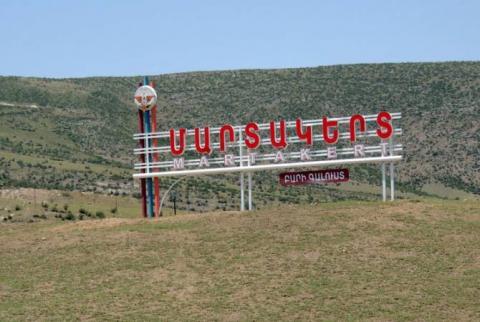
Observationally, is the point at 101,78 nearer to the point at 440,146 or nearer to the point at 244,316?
the point at 440,146

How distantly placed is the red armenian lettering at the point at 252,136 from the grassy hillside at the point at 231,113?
3537 cm

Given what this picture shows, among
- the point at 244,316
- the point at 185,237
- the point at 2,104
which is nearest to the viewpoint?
the point at 244,316

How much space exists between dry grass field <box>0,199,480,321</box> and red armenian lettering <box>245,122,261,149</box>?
9.24ft

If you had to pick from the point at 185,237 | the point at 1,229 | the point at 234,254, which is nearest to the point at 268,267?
the point at 234,254

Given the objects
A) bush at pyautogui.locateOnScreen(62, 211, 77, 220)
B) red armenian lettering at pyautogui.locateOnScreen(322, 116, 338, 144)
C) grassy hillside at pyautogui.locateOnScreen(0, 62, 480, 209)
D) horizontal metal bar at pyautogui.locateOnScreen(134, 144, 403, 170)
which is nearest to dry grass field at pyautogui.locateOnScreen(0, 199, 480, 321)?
horizontal metal bar at pyautogui.locateOnScreen(134, 144, 403, 170)

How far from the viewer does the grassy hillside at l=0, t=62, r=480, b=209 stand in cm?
8519

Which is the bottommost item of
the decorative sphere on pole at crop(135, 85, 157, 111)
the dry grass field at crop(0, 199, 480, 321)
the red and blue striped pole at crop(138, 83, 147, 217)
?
the dry grass field at crop(0, 199, 480, 321)

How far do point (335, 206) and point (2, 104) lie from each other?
83.5 m

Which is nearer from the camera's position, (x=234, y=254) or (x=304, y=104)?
(x=234, y=254)

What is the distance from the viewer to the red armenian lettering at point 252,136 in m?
37.2

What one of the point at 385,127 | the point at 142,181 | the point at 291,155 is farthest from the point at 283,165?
the point at 142,181

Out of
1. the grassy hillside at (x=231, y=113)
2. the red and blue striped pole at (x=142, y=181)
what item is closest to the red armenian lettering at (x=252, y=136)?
the red and blue striped pole at (x=142, y=181)

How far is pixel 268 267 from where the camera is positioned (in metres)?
30.8

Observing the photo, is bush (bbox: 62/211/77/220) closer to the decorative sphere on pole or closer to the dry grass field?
the dry grass field
